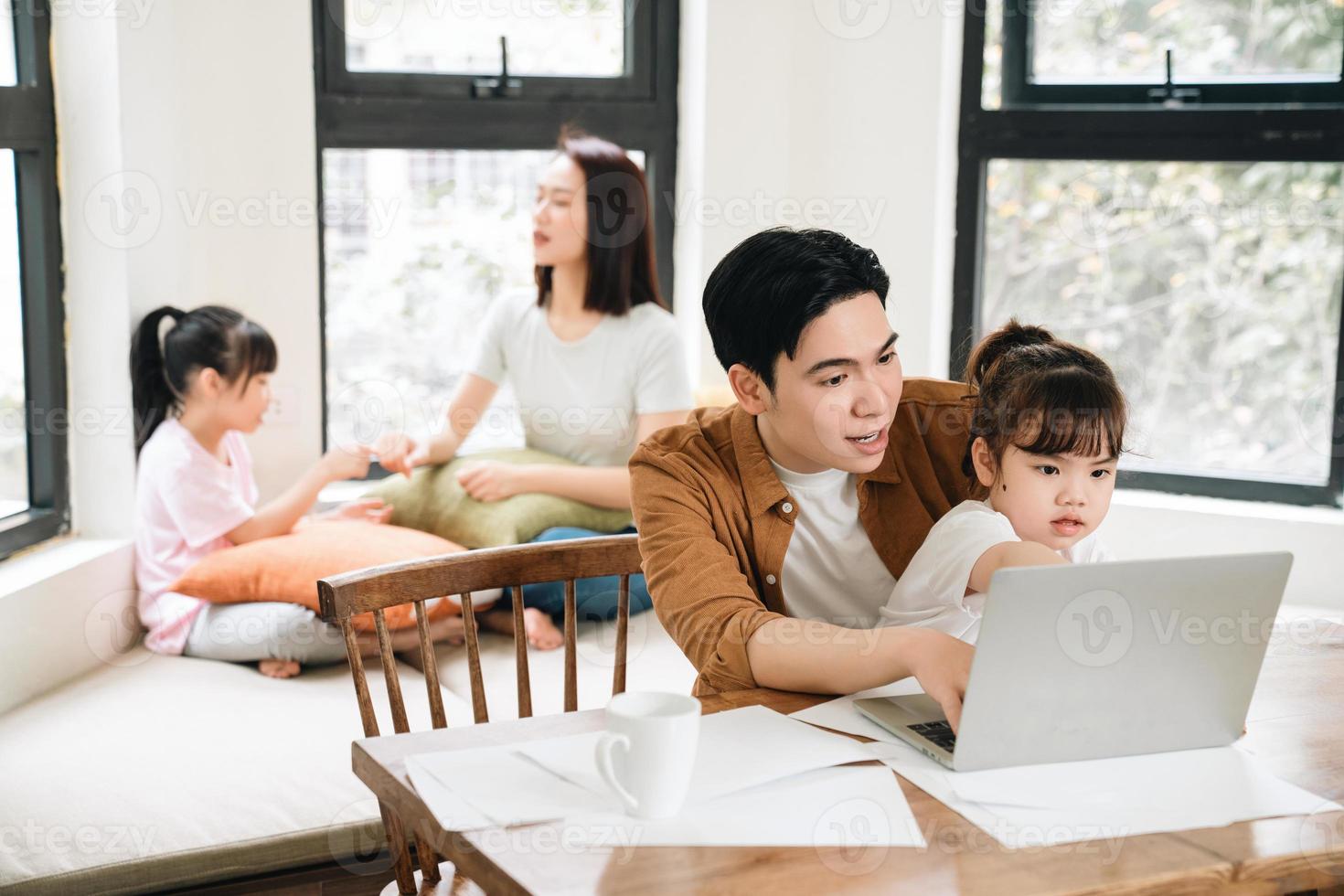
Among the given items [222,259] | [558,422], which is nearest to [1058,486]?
[558,422]

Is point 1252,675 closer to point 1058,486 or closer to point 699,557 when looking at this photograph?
point 1058,486

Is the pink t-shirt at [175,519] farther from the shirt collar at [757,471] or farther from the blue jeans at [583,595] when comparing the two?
the shirt collar at [757,471]

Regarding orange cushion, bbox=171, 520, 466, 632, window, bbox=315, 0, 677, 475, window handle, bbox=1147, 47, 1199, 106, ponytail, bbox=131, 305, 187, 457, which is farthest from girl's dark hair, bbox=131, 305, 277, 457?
window handle, bbox=1147, 47, 1199, 106

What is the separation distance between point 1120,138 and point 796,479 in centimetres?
176

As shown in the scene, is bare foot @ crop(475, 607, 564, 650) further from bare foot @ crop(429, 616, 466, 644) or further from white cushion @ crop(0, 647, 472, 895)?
white cushion @ crop(0, 647, 472, 895)

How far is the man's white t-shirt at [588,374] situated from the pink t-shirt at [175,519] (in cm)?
63

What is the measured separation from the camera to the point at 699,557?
4.59ft

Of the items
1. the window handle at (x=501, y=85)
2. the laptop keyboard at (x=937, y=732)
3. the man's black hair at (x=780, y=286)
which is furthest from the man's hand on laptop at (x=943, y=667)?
the window handle at (x=501, y=85)

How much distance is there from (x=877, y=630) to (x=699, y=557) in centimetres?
23

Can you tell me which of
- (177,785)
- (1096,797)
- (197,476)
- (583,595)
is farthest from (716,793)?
(197,476)

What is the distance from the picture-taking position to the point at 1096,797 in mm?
1056

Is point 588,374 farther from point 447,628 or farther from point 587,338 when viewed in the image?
point 447,628

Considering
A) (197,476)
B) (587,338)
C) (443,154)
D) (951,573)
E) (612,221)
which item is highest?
(443,154)

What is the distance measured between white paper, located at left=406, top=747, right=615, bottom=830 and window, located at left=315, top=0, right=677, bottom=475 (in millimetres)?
1909
